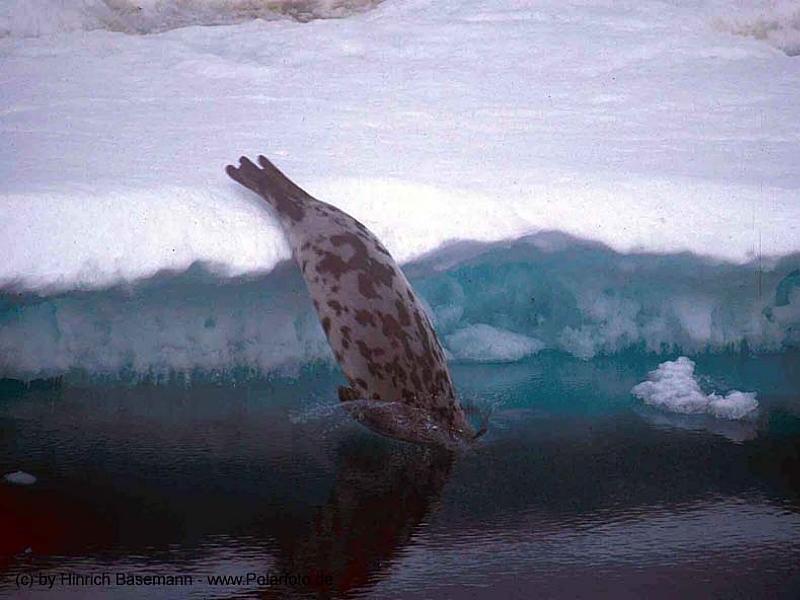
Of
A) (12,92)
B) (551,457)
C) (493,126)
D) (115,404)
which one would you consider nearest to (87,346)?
(115,404)

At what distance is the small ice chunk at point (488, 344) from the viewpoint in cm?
326

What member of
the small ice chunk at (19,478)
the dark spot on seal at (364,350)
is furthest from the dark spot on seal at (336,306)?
the small ice chunk at (19,478)

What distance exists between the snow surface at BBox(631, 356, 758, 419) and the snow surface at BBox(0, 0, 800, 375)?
274 mm

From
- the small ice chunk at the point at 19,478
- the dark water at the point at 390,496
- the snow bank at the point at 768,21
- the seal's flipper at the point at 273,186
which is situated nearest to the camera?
the dark water at the point at 390,496

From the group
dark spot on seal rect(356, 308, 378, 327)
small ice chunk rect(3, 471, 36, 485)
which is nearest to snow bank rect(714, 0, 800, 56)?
dark spot on seal rect(356, 308, 378, 327)

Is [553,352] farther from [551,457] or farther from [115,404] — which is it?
[115,404]

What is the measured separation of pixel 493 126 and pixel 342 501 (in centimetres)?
239

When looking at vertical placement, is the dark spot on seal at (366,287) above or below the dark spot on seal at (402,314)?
above

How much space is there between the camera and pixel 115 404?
2.73m

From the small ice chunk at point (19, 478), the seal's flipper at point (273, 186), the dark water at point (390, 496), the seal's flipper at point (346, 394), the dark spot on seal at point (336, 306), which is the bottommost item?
the dark water at point (390, 496)

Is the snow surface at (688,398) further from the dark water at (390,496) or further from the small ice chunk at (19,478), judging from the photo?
the small ice chunk at (19,478)

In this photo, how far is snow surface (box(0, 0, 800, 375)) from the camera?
293cm

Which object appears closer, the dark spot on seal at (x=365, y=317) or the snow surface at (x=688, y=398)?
the dark spot on seal at (x=365, y=317)

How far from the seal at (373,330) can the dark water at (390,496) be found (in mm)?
94
